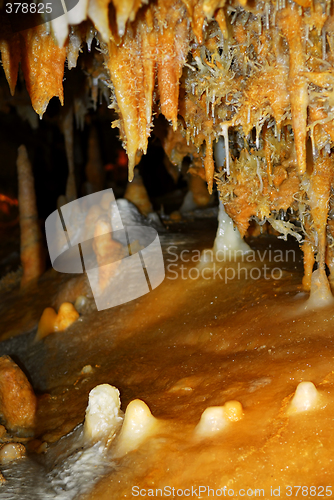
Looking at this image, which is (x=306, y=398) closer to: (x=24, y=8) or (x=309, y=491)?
(x=309, y=491)

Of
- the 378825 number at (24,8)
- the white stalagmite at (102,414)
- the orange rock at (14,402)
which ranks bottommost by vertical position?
the orange rock at (14,402)

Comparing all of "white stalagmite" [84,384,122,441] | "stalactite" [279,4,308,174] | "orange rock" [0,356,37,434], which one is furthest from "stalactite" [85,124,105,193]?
"stalactite" [279,4,308,174]

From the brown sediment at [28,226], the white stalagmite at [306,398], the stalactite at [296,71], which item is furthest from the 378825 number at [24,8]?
the brown sediment at [28,226]

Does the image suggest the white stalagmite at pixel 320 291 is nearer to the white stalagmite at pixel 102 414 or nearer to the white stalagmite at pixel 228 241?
the white stalagmite at pixel 102 414

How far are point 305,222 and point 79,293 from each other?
4.14 metres

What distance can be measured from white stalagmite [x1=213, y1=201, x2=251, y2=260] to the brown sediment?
388cm

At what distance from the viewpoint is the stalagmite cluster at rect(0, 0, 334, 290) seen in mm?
3621

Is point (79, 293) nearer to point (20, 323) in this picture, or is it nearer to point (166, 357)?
point (20, 323)

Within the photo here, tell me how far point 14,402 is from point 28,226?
175 inches

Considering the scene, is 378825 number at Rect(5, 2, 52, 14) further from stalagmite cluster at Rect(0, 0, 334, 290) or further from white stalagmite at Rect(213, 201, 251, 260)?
white stalagmite at Rect(213, 201, 251, 260)

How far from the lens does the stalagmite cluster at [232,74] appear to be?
11.9 ft

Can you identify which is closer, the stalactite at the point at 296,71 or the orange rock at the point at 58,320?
the stalactite at the point at 296,71

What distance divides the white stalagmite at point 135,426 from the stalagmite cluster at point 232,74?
231 centimetres

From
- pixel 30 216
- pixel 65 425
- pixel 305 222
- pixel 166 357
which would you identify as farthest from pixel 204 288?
pixel 30 216
